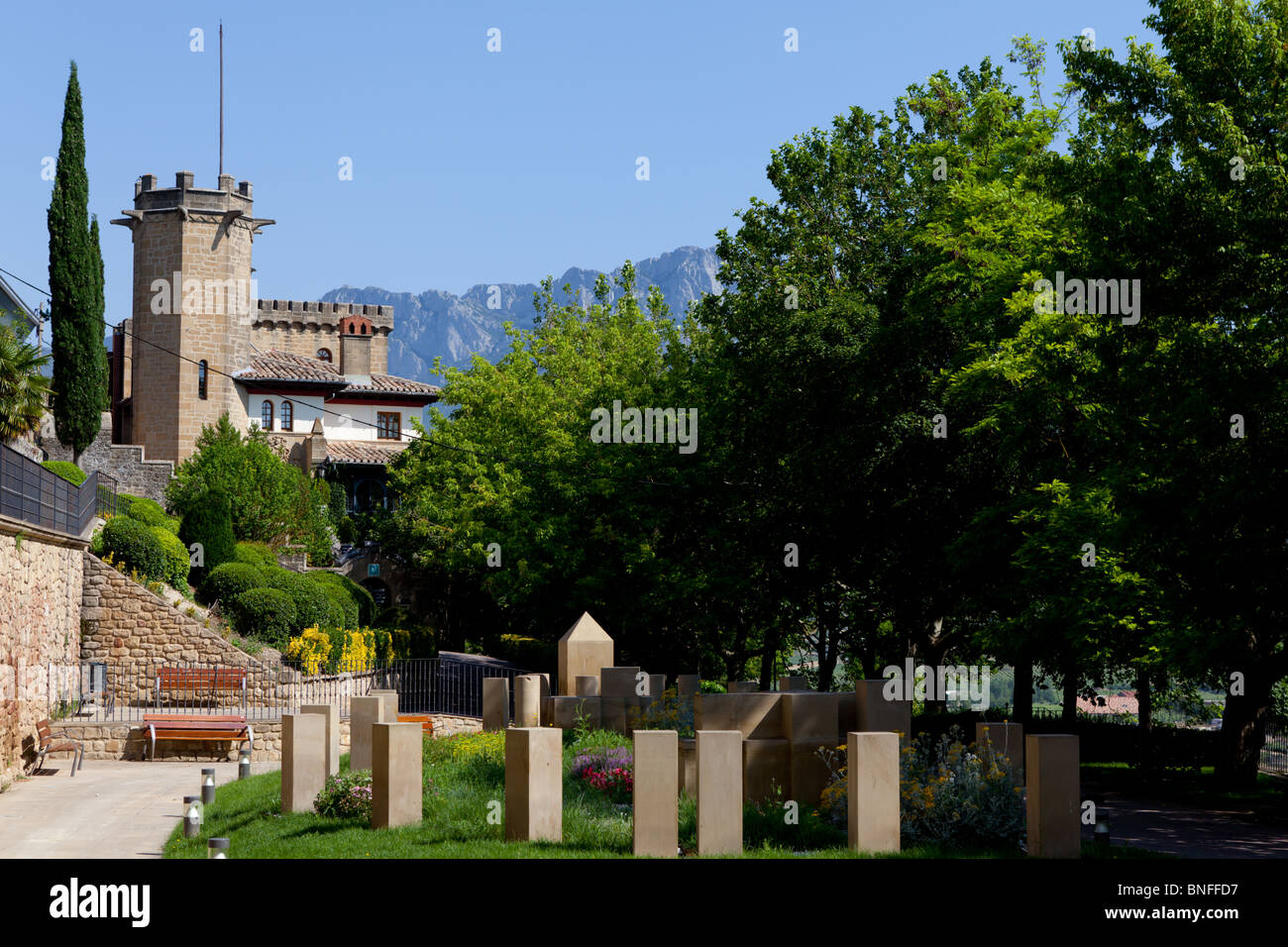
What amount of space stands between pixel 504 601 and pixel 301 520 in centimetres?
953

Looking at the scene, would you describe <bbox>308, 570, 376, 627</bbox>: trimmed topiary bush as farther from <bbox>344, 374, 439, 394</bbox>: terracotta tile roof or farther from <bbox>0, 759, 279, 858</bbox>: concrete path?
<bbox>344, 374, 439, 394</bbox>: terracotta tile roof

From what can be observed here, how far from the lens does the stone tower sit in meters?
54.1

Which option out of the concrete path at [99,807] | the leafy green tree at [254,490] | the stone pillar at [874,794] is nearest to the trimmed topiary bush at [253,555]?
the leafy green tree at [254,490]

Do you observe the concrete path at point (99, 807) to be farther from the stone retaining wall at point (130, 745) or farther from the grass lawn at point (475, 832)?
the grass lawn at point (475, 832)

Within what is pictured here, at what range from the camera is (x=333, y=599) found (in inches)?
1334

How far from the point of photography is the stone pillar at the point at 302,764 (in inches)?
608

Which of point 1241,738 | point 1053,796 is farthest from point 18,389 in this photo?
point 1241,738

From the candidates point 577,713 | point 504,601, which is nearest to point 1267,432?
point 577,713

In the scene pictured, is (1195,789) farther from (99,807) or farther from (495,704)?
(99,807)

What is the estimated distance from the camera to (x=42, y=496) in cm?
2436

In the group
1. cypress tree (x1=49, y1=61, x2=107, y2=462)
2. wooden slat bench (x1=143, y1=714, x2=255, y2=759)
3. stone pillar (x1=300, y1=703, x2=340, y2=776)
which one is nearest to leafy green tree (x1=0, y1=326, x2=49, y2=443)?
wooden slat bench (x1=143, y1=714, x2=255, y2=759)

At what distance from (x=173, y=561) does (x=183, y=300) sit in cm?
2476

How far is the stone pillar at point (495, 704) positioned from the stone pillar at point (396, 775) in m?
5.68
